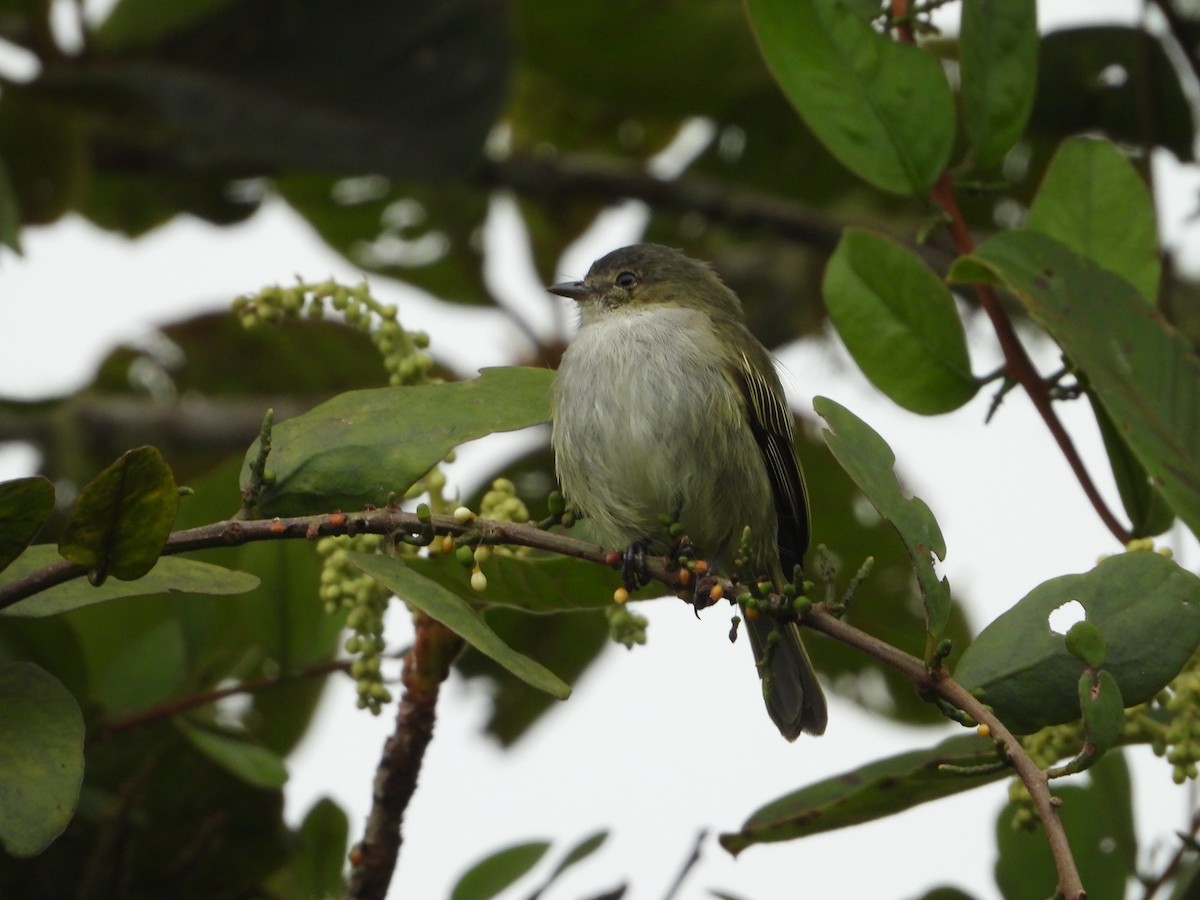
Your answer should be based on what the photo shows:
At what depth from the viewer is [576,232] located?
5.61 metres

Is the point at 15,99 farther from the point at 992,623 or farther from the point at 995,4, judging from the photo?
the point at 992,623

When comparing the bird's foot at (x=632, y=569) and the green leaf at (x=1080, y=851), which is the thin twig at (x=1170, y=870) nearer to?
the green leaf at (x=1080, y=851)

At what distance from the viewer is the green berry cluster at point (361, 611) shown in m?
2.36

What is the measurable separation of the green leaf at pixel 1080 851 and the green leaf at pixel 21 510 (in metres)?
1.76

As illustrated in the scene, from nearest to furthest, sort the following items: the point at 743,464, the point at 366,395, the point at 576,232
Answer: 1. the point at 366,395
2. the point at 743,464
3. the point at 576,232

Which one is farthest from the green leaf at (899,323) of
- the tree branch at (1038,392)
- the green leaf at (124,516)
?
the green leaf at (124,516)

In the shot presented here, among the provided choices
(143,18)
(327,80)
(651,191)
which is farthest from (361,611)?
(651,191)

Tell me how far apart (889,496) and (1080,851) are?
1.13 metres

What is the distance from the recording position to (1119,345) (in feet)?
8.15

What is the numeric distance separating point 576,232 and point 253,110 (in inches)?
58.2

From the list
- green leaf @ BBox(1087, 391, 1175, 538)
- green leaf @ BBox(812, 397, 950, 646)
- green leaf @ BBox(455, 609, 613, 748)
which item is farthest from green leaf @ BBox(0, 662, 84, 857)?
green leaf @ BBox(1087, 391, 1175, 538)

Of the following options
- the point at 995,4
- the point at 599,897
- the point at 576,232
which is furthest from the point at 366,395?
the point at 576,232

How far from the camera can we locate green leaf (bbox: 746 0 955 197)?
2688mm

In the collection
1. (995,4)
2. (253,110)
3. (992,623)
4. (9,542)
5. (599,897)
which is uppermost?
(995,4)
